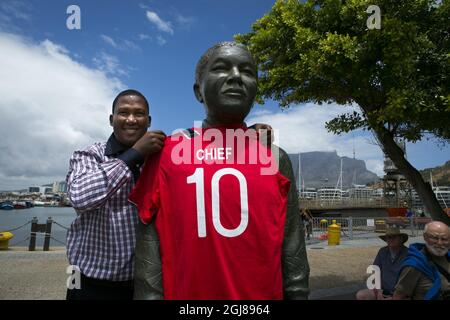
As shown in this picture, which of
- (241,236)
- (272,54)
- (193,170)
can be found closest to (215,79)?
(193,170)

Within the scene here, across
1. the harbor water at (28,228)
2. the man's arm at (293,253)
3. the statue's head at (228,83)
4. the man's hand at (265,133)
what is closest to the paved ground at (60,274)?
the harbor water at (28,228)

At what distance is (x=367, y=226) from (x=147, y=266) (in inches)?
873

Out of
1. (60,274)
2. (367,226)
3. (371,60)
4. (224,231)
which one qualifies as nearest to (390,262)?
(371,60)

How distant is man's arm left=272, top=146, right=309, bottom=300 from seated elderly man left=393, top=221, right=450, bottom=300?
7.52ft

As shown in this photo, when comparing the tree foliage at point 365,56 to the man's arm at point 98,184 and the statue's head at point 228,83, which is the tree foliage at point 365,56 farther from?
the man's arm at point 98,184

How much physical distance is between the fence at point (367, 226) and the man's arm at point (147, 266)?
15.8 metres

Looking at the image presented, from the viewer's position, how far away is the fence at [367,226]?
57.7 feet

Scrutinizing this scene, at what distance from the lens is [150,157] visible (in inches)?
75.0

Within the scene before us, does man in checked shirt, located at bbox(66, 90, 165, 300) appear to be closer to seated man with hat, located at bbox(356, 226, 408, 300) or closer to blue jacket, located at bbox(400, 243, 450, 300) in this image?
blue jacket, located at bbox(400, 243, 450, 300)

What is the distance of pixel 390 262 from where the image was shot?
492 centimetres
